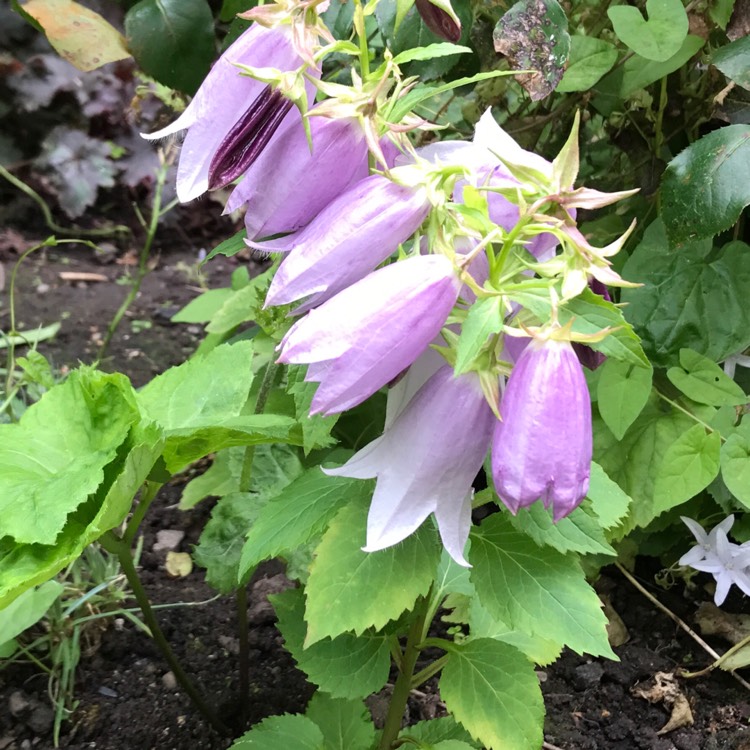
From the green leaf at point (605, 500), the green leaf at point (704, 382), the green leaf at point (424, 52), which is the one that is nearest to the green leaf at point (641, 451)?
the green leaf at point (704, 382)

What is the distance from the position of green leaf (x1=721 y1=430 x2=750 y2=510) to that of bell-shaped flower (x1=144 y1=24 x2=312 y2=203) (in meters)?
0.82

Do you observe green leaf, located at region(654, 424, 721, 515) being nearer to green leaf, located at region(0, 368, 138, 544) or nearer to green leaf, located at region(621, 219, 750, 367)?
green leaf, located at region(621, 219, 750, 367)

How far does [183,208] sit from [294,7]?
2.41 meters

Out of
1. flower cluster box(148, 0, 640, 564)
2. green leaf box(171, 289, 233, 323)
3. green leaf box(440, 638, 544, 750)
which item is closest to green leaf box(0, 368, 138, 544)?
flower cluster box(148, 0, 640, 564)

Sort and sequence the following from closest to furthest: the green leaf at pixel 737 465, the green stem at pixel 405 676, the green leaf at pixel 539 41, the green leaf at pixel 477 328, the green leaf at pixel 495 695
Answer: the green leaf at pixel 477 328 → the green leaf at pixel 495 695 → the green stem at pixel 405 676 → the green leaf at pixel 539 41 → the green leaf at pixel 737 465

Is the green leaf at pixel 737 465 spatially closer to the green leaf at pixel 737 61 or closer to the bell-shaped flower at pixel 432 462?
the green leaf at pixel 737 61

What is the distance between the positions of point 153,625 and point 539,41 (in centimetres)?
90

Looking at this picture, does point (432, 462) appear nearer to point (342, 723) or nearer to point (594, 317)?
point (594, 317)

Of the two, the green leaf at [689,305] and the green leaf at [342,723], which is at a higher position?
the green leaf at [689,305]

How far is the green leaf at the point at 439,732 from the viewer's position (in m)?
0.95

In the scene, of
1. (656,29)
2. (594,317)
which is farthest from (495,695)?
(656,29)

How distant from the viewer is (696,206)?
102 centimetres

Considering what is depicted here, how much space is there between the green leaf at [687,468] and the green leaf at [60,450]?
753 millimetres

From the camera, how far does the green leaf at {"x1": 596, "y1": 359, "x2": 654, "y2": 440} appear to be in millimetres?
1168
